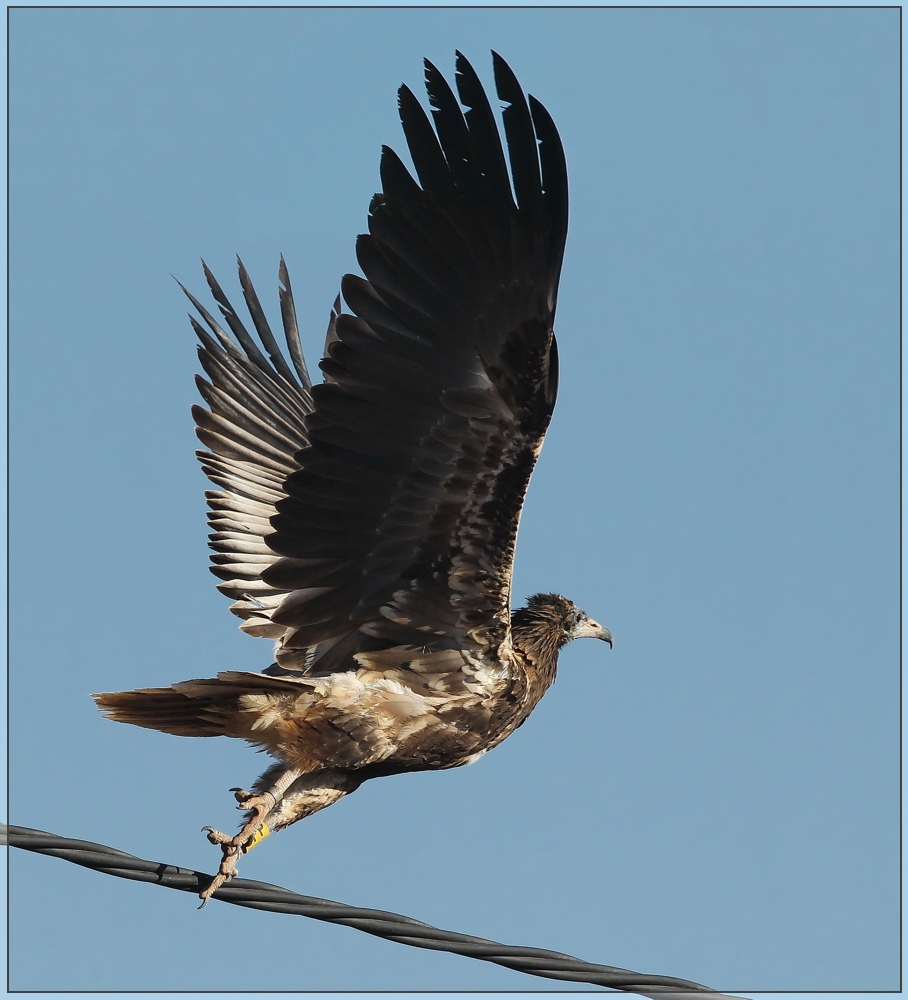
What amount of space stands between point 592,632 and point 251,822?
241 cm

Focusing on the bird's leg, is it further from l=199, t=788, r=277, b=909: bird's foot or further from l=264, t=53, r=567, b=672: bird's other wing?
l=264, t=53, r=567, b=672: bird's other wing

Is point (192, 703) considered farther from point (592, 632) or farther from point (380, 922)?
point (592, 632)

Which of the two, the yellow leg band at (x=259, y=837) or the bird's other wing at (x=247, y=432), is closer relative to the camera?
the yellow leg band at (x=259, y=837)

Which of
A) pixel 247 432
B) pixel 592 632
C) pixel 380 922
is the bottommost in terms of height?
pixel 380 922

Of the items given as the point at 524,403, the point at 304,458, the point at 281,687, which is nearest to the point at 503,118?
the point at 524,403

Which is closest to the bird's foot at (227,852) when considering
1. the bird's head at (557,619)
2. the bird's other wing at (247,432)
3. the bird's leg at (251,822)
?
the bird's leg at (251,822)

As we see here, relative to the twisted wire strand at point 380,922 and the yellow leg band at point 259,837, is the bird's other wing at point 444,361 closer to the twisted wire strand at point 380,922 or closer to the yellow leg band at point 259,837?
the yellow leg band at point 259,837

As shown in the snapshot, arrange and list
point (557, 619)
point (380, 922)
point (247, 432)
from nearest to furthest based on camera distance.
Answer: point (380, 922)
point (557, 619)
point (247, 432)

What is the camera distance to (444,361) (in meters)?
5.80

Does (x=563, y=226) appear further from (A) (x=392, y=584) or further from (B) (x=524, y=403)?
(A) (x=392, y=584)

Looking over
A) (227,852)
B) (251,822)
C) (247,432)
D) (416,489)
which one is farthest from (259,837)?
(247,432)

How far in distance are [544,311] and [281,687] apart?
6.66 ft

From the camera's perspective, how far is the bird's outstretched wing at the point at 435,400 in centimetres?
562

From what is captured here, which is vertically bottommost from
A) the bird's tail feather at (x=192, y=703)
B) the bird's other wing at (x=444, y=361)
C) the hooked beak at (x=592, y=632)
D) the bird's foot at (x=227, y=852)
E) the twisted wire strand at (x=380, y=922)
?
the twisted wire strand at (x=380, y=922)
